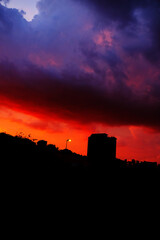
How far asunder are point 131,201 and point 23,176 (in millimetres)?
5103

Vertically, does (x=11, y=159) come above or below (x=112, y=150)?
below

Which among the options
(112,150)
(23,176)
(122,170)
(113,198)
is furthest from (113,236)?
(112,150)

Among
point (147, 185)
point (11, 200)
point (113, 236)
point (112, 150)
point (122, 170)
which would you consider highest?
point (112, 150)

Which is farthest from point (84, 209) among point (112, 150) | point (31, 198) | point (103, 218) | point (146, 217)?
point (112, 150)

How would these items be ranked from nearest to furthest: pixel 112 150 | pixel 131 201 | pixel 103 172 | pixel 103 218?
pixel 103 218 → pixel 131 201 → pixel 103 172 → pixel 112 150

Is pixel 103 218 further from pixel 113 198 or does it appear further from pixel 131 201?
pixel 131 201

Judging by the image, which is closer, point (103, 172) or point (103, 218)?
point (103, 218)

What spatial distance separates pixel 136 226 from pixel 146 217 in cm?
72

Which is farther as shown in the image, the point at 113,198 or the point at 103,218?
the point at 113,198

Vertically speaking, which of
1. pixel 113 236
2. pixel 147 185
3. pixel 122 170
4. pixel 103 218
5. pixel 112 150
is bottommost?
pixel 113 236

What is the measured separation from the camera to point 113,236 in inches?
285

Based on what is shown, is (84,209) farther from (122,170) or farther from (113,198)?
(122,170)

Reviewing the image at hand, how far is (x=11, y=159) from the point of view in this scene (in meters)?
8.51

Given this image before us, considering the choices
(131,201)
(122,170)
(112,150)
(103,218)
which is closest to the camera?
(103,218)
